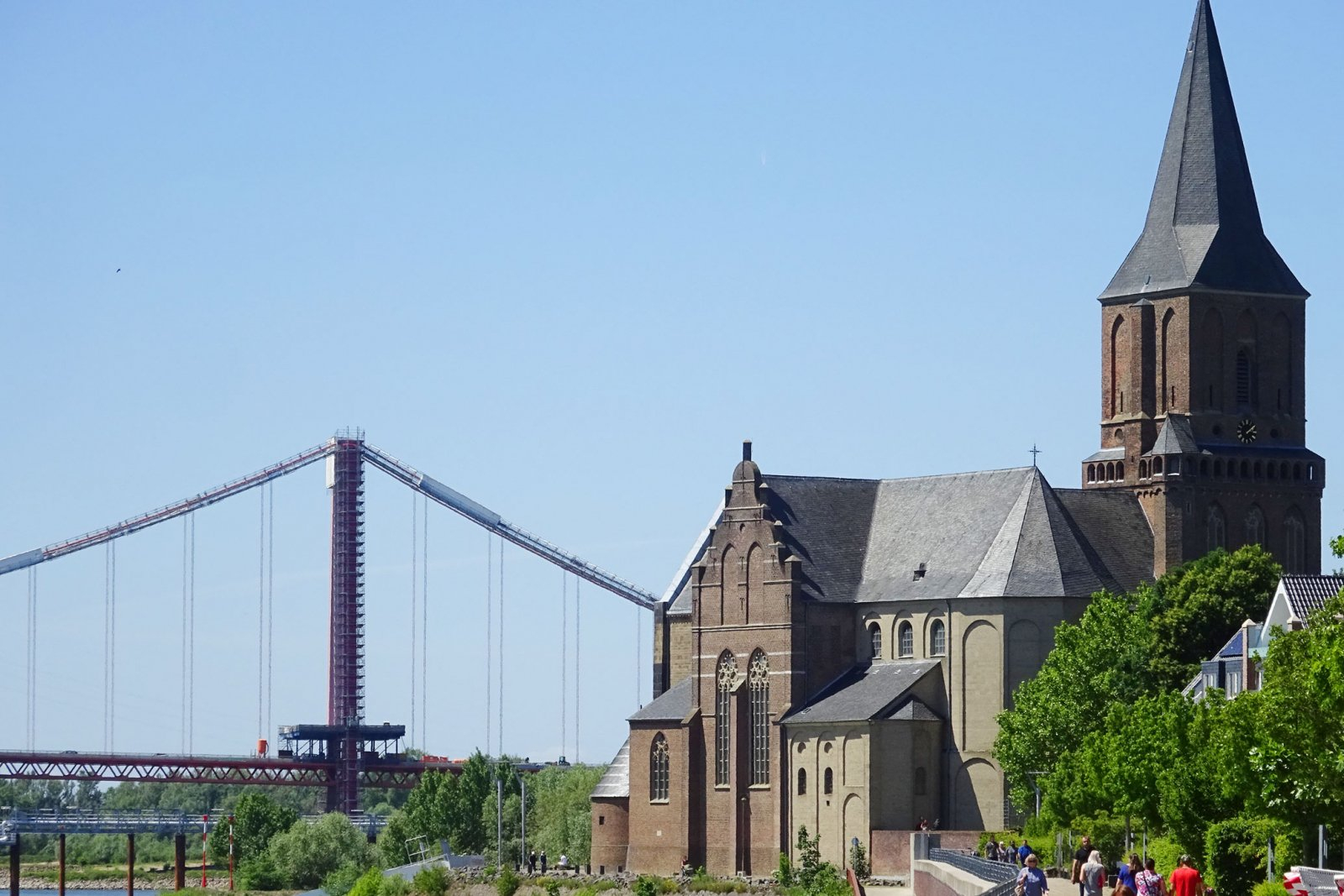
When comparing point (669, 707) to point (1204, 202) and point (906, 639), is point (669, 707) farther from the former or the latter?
point (1204, 202)

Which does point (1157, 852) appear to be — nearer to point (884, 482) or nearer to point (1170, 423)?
point (1170, 423)

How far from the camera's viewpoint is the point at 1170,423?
111938 millimetres

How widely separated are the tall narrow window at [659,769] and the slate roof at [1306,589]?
40.1m

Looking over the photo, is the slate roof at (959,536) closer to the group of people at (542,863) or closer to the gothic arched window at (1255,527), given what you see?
the gothic arched window at (1255,527)

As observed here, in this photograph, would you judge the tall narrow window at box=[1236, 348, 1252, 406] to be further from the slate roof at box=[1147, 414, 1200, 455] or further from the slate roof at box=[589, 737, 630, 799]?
the slate roof at box=[589, 737, 630, 799]

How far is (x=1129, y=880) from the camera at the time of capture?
176 ft

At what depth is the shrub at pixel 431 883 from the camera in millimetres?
114438

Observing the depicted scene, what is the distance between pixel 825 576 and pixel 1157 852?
51096 millimetres

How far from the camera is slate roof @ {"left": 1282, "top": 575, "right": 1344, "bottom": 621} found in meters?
80.2

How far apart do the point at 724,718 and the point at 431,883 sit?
1380cm

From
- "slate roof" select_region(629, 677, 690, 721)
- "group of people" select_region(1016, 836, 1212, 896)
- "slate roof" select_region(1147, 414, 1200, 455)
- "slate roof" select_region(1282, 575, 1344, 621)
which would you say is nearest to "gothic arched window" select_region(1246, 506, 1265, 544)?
"slate roof" select_region(1147, 414, 1200, 455)

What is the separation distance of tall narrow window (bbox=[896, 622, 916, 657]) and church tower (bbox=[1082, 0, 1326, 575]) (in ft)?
32.9

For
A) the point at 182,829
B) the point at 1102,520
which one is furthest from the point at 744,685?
the point at 182,829

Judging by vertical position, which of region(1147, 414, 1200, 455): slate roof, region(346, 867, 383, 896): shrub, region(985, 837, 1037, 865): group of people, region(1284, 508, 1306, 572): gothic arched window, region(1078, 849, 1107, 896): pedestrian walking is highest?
region(1147, 414, 1200, 455): slate roof
